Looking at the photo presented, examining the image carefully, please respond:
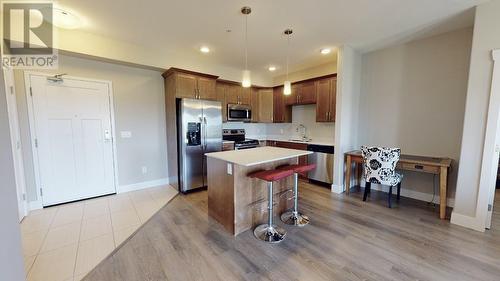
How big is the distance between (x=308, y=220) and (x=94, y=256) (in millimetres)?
2508

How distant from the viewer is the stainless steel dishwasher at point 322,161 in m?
4.05

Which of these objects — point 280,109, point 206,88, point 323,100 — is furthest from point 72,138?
point 323,100

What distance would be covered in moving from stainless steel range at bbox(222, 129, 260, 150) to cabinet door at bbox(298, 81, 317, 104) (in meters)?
1.54

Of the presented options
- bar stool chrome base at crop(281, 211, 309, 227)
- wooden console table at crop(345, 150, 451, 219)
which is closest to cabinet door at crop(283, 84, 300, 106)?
wooden console table at crop(345, 150, 451, 219)

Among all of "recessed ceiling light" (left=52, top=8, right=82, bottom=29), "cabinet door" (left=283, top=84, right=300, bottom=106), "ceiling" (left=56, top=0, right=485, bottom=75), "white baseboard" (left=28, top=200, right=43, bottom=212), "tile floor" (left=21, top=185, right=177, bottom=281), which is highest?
"ceiling" (left=56, top=0, right=485, bottom=75)

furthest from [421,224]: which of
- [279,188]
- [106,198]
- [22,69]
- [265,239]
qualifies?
[22,69]

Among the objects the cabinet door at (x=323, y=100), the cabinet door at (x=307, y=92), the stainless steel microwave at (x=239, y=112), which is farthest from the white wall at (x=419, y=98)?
the stainless steel microwave at (x=239, y=112)

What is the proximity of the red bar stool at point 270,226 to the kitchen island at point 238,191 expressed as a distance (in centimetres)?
14

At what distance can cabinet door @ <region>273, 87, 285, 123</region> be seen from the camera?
5329 millimetres

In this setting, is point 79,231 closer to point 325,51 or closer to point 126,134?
point 126,134

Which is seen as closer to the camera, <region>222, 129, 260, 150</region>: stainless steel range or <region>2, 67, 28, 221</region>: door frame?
<region>2, 67, 28, 221</region>: door frame

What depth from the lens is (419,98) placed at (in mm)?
3420

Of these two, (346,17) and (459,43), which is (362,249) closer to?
(346,17)

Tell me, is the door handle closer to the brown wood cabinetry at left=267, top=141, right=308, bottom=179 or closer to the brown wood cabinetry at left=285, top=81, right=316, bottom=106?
the brown wood cabinetry at left=267, top=141, right=308, bottom=179
